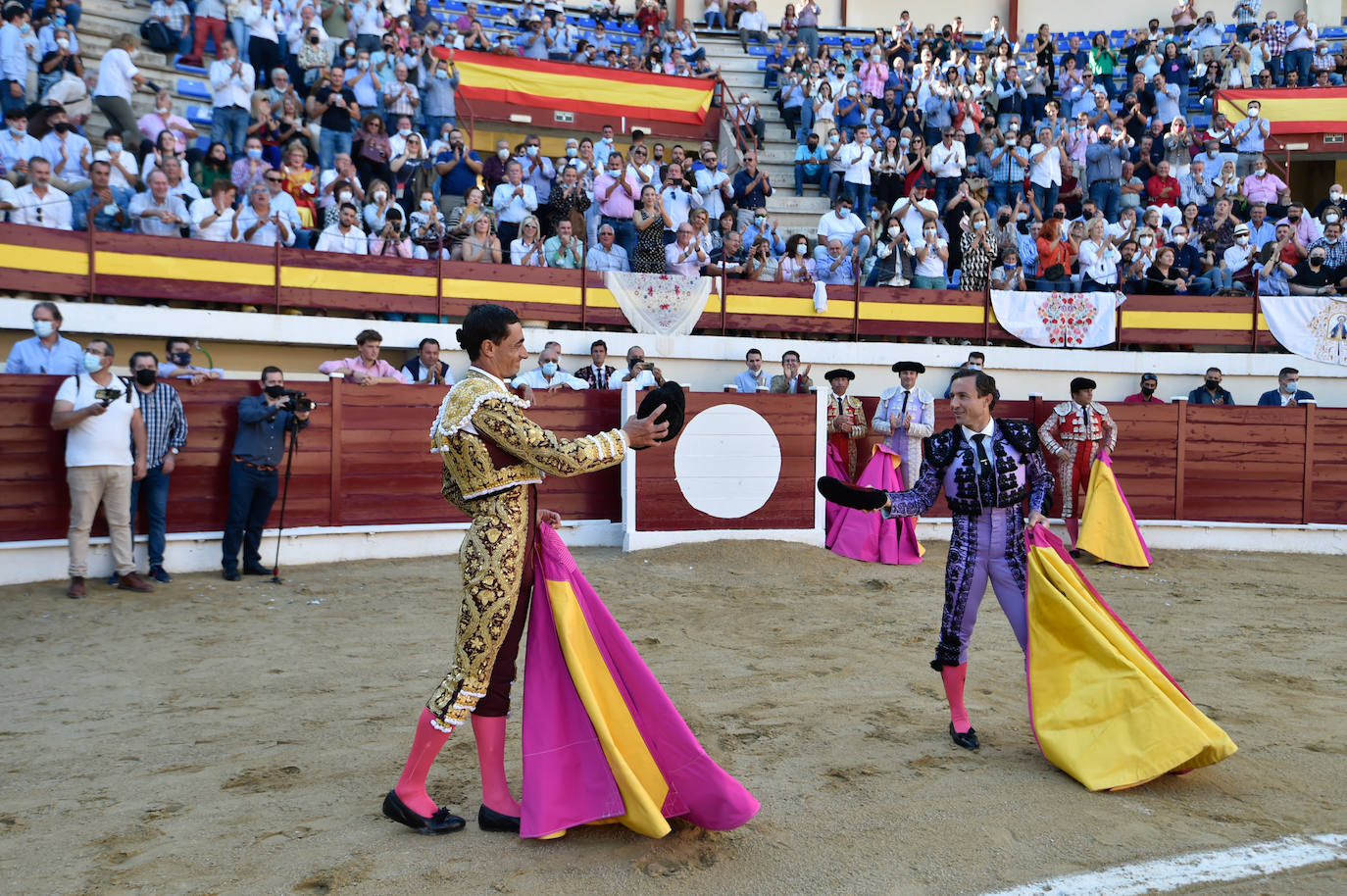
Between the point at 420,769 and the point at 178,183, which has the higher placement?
the point at 178,183

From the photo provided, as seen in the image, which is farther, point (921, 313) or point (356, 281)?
point (921, 313)

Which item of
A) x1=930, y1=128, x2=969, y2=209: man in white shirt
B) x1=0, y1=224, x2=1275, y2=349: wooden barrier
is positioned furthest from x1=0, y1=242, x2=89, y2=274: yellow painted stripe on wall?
x1=930, y1=128, x2=969, y2=209: man in white shirt

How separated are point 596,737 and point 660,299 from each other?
24.3 feet

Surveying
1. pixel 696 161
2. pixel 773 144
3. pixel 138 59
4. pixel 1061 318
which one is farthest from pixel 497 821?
pixel 773 144

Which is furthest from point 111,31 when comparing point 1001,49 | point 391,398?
point 1001,49

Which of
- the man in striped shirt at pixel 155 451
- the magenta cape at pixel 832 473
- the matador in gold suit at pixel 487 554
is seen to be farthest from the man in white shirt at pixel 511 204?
the matador in gold suit at pixel 487 554

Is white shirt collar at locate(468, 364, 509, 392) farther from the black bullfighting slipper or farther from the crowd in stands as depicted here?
the crowd in stands

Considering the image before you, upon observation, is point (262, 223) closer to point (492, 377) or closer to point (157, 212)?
point (157, 212)

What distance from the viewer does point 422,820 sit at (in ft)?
9.34

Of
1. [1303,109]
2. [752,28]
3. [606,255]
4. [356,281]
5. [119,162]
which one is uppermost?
[752,28]

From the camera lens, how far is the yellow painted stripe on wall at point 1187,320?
11.2 m

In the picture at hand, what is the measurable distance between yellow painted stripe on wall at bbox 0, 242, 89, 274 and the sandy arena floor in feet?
8.86

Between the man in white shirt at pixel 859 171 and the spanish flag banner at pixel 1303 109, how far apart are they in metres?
6.40

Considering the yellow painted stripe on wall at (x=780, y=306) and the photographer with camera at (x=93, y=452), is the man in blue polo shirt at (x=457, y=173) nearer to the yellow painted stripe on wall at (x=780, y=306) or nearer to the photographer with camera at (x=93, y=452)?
the yellow painted stripe on wall at (x=780, y=306)
